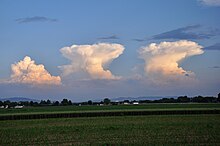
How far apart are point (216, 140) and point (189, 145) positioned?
3.23 metres

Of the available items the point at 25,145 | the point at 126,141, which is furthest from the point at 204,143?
the point at 25,145

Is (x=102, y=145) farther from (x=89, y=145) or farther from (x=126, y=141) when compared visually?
(x=126, y=141)

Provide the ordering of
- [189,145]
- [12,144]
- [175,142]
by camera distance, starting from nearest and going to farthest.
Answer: [189,145] → [175,142] → [12,144]

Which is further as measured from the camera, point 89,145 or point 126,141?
point 126,141

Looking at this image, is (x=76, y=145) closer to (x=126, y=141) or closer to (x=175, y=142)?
(x=126, y=141)

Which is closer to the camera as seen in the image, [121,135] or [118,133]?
[121,135]

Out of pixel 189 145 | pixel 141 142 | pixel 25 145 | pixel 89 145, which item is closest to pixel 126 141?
pixel 141 142

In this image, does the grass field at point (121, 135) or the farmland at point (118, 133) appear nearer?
the grass field at point (121, 135)

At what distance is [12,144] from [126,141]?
838 centimetres

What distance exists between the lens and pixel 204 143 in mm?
23766

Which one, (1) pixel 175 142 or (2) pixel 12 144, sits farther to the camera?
(2) pixel 12 144

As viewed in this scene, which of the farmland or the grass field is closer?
the grass field

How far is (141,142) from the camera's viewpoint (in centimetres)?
2502

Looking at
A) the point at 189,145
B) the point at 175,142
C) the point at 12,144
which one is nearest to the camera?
the point at 189,145
